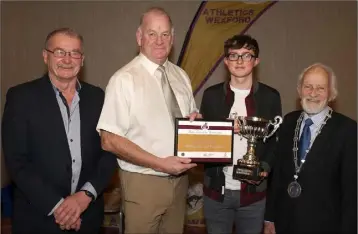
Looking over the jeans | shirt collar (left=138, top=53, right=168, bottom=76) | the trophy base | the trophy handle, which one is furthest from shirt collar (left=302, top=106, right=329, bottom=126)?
shirt collar (left=138, top=53, right=168, bottom=76)

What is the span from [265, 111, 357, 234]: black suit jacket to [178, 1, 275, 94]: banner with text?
2.64 meters

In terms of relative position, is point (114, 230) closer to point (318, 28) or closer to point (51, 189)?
point (51, 189)

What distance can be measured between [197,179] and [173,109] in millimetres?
2152

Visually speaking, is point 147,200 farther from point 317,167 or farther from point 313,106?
point 313,106

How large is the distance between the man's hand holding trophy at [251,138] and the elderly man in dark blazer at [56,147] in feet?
2.58

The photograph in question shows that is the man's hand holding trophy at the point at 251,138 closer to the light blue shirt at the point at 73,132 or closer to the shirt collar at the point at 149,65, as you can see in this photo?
the shirt collar at the point at 149,65

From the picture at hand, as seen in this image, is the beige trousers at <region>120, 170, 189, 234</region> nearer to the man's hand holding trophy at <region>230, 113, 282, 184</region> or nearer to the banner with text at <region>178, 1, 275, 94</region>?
the man's hand holding trophy at <region>230, 113, 282, 184</region>

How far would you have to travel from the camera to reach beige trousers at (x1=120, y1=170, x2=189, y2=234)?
2402mm

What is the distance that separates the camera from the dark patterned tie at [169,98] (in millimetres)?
2416

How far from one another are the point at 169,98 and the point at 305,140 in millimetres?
818

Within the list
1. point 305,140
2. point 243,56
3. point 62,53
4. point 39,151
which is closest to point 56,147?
point 39,151

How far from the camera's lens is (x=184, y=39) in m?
4.77

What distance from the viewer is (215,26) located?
4750 millimetres

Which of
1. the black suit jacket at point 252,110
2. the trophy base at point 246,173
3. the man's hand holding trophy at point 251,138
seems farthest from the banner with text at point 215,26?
the trophy base at point 246,173
